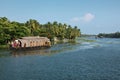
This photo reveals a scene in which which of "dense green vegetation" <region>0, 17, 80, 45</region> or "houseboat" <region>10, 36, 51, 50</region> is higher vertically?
"dense green vegetation" <region>0, 17, 80, 45</region>

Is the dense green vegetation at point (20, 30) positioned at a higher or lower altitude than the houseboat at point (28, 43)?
higher

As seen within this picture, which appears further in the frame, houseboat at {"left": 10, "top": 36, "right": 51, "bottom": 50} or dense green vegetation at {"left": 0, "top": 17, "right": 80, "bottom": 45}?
dense green vegetation at {"left": 0, "top": 17, "right": 80, "bottom": 45}

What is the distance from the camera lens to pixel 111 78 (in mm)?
39969

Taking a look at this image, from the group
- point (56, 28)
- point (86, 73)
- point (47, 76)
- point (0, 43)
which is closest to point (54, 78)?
point (47, 76)

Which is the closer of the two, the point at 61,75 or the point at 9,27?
the point at 61,75

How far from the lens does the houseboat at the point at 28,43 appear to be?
302 ft

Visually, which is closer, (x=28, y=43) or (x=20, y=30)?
(x=28, y=43)

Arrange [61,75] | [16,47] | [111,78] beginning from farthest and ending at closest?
[16,47]
[61,75]
[111,78]

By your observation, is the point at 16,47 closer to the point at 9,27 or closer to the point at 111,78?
the point at 9,27

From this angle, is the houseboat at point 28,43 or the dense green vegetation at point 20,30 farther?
the dense green vegetation at point 20,30

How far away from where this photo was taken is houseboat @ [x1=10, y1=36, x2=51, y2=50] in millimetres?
92188

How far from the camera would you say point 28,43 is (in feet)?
322

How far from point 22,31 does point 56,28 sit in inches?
2702

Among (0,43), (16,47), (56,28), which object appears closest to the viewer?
(16,47)
